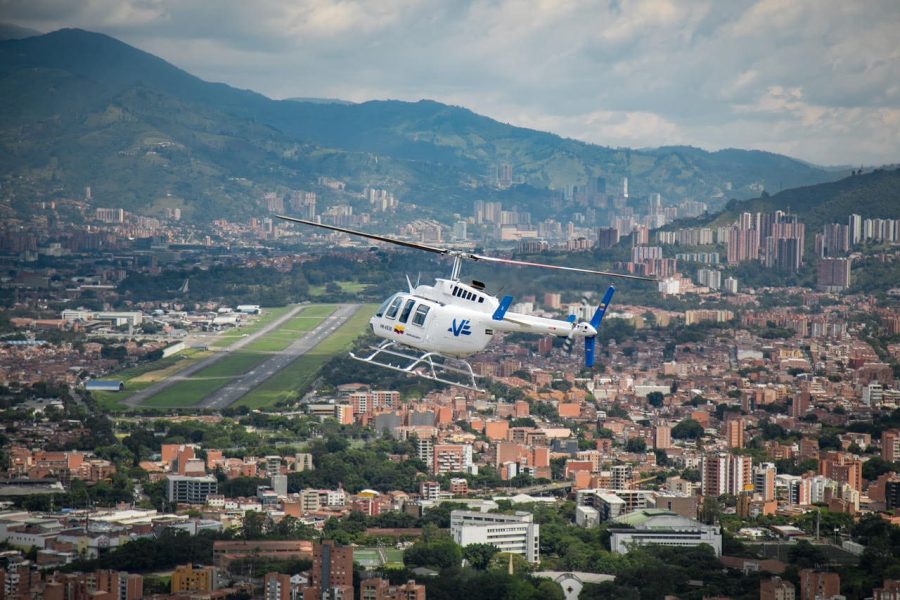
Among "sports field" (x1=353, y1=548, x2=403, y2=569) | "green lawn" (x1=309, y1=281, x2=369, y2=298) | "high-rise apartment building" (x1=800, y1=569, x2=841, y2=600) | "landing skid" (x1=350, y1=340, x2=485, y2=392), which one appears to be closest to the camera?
"landing skid" (x1=350, y1=340, x2=485, y2=392)

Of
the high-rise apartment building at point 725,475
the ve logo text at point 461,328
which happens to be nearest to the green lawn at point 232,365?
the high-rise apartment building at point 725,475

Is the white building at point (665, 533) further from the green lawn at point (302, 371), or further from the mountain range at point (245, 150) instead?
the mountain range at point (245, 150)

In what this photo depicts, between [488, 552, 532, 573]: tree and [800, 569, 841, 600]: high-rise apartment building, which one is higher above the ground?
[800, 569, 841, 600]: high-rise apartment building

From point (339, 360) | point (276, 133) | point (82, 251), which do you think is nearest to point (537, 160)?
point (276, 133)

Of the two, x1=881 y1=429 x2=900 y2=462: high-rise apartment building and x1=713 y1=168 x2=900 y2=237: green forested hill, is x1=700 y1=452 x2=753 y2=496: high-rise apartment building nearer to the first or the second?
x1=881 y1=429 x2=900 y2=462: high-rise apartment building

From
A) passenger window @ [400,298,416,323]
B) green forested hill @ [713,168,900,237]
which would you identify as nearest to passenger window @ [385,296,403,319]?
passenger window @ [400,298,416,323]

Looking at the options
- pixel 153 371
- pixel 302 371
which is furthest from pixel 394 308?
pixel 153 371

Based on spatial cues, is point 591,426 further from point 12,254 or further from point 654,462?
point 12,254
